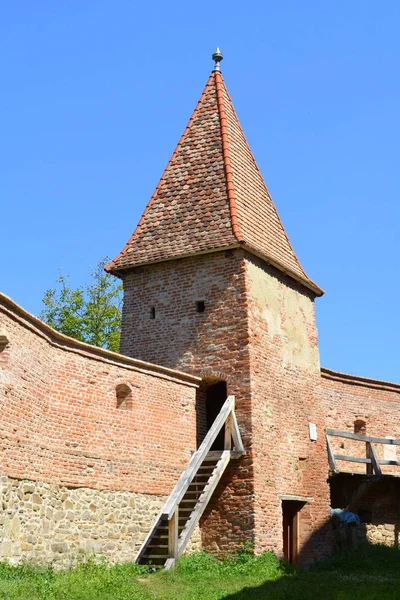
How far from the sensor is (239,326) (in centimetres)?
1622

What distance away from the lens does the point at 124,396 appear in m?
14.5

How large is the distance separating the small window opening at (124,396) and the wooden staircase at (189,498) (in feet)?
5.43

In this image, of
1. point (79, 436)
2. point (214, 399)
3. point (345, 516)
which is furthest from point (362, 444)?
point (79, 436)

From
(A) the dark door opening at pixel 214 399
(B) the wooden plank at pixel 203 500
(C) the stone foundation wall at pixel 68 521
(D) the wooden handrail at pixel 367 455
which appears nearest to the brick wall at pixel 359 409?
(D) the wooden handrail at pixel 367 455

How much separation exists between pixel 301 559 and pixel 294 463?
2057mm

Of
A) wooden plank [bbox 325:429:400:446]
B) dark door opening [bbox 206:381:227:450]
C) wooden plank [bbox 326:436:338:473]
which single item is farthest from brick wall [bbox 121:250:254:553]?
wooden plank [bbox 325:429:400:446]

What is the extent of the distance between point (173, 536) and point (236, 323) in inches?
189

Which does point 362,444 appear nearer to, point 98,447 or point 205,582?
point 205,582

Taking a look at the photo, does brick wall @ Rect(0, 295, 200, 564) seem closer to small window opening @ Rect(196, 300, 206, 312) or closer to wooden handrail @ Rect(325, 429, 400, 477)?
small window opening @ Rect(196, 300, 206, 312)

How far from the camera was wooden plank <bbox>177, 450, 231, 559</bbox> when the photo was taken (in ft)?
44.4

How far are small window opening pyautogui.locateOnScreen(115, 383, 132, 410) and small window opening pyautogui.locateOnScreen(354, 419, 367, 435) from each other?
354 inches

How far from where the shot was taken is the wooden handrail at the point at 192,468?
13406 mm

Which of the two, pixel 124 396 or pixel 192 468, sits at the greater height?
pixel 124 396

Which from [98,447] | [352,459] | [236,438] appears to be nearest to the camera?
[98,447]
